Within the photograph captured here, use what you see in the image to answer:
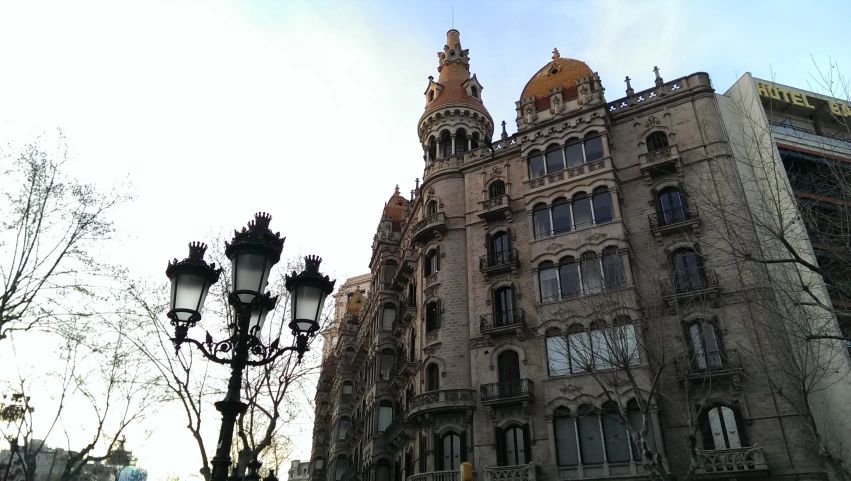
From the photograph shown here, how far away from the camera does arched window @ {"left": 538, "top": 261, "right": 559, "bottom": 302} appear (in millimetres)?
25281

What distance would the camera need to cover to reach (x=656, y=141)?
86.8 ft

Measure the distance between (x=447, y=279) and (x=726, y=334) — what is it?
13.2m

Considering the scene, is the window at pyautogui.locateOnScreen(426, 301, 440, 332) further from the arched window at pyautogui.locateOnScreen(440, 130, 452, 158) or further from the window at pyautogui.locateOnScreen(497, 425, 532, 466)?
the arched window at pyautogui.locateOnScreen(440, 130, 452, 158)

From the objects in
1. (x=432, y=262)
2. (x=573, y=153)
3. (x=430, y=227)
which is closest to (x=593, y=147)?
(x=573, y=153)

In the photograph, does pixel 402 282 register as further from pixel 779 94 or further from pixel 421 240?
pixel 779 94

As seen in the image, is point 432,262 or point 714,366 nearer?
point 714,366

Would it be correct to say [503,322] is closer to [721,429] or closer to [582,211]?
[582,211]

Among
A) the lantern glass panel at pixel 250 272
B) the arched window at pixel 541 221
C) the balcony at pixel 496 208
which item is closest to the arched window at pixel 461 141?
the balcony at pixel 496 208

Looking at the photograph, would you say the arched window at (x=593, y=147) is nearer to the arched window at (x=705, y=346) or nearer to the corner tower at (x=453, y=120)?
the corner tower at (x=453, y=120)

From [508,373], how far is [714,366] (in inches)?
335

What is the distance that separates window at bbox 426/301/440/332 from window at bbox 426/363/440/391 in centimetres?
199

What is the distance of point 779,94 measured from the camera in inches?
1148

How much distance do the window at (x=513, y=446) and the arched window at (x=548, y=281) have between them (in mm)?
5846

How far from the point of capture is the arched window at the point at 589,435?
2152 centimetres
